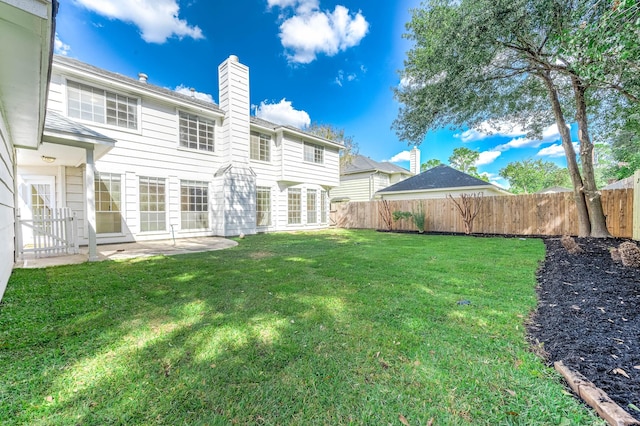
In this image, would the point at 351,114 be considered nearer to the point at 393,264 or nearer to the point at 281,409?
the point at 393,264

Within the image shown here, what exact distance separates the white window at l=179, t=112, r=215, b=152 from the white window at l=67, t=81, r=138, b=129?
1445 mm

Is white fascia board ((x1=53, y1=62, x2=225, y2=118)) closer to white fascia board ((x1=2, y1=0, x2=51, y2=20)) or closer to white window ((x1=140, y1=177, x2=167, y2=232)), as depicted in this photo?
white window ((x1=140, y1=177, x2=167, y2=232))

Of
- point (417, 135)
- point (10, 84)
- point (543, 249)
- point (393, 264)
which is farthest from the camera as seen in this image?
point (417, 135)

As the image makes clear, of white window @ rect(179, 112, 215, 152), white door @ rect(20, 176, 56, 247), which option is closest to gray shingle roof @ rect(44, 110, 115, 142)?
white door @ rect(20, 176, 56, 247)

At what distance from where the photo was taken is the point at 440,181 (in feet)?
50.9

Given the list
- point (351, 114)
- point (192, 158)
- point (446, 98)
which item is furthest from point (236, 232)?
point (351, 114)

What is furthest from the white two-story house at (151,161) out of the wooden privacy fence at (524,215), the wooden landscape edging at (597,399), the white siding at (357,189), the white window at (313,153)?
the white siding at (357,189)

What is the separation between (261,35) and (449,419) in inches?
559

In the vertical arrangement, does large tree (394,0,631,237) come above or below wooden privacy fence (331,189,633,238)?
above

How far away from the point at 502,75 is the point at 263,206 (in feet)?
32.5

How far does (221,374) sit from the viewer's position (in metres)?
1.85

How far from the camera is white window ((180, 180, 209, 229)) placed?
930 centimetres

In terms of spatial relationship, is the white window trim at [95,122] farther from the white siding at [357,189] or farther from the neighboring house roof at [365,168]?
the white siding at [357,189]

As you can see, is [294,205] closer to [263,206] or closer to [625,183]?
[263,206]
